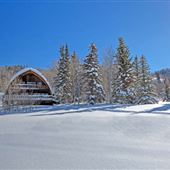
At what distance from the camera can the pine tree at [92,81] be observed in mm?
32875

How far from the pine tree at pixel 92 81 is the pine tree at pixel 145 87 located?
6.22 meters

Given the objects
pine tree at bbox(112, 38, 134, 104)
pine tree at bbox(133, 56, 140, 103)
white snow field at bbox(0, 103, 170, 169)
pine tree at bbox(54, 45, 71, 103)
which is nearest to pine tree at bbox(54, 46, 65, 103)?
pine tree at bbox(54, 45, 71, 103)

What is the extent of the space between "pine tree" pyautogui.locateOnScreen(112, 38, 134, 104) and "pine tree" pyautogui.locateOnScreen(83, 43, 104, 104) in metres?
2.21

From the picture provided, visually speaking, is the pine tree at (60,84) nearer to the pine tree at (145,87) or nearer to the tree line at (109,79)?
the tree line at (109,79)

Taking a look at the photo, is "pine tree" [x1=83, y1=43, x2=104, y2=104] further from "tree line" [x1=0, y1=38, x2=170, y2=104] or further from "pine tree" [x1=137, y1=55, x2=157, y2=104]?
"pine tree" [x1=137, y1=55, x2=157, y2=104]

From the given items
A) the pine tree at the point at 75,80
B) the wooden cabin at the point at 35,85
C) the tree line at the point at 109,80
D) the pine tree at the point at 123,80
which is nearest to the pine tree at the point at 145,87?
the tree line at the point at 109,80

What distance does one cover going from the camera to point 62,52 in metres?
40.5

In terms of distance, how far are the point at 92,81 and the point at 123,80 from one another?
4347 mm

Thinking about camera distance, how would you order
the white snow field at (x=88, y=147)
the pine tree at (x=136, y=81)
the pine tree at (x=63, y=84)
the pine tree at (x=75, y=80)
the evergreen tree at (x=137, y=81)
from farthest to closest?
the pine tree at (x=75, y=80)
the pine tree at (x=63, y=84)
the evergreen tree at (x=137, y=81)
the pine tree at (x=136, y=81)
the white snow field at (x=88, y=147)

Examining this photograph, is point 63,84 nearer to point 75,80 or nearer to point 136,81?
point 75,80

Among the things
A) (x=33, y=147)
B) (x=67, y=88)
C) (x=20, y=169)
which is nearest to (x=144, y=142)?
(x=33, y=147)

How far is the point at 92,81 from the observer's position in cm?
3303

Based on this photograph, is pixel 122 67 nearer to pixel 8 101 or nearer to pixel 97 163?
pixel 8 101

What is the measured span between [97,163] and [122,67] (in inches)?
1087
